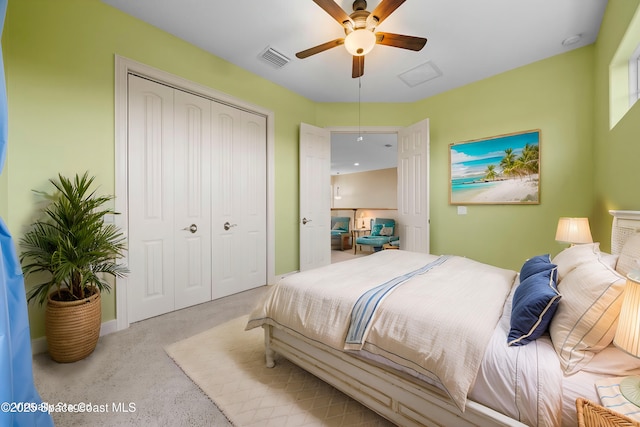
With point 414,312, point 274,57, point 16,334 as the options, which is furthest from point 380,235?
point 16,334

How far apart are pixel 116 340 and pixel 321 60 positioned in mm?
3397

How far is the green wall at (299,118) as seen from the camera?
1900 mm

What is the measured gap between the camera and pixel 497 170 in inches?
133

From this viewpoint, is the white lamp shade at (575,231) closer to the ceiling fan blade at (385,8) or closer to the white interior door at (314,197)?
the ceiling fan blade at (385,8)

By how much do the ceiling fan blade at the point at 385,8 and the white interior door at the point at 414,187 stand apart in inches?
75.8

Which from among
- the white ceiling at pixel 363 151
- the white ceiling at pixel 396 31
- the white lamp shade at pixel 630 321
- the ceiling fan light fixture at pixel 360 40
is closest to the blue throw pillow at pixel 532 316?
the white lamp shade at pixel 630 321

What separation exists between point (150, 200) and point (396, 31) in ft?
9.43

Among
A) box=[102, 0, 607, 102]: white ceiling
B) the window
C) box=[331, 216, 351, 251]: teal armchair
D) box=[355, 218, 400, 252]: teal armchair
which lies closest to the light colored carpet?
box=[102, 0, 607, 102]: white ceiling

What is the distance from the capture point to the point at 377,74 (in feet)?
10.9

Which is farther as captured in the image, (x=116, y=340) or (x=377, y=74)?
(x=377, y=74)

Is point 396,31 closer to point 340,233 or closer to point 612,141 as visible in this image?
point 612,141

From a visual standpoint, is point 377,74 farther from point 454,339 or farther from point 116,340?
point 116,340

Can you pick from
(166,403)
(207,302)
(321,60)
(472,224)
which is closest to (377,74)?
(321,60)

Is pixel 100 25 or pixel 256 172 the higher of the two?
pixel 100 25
